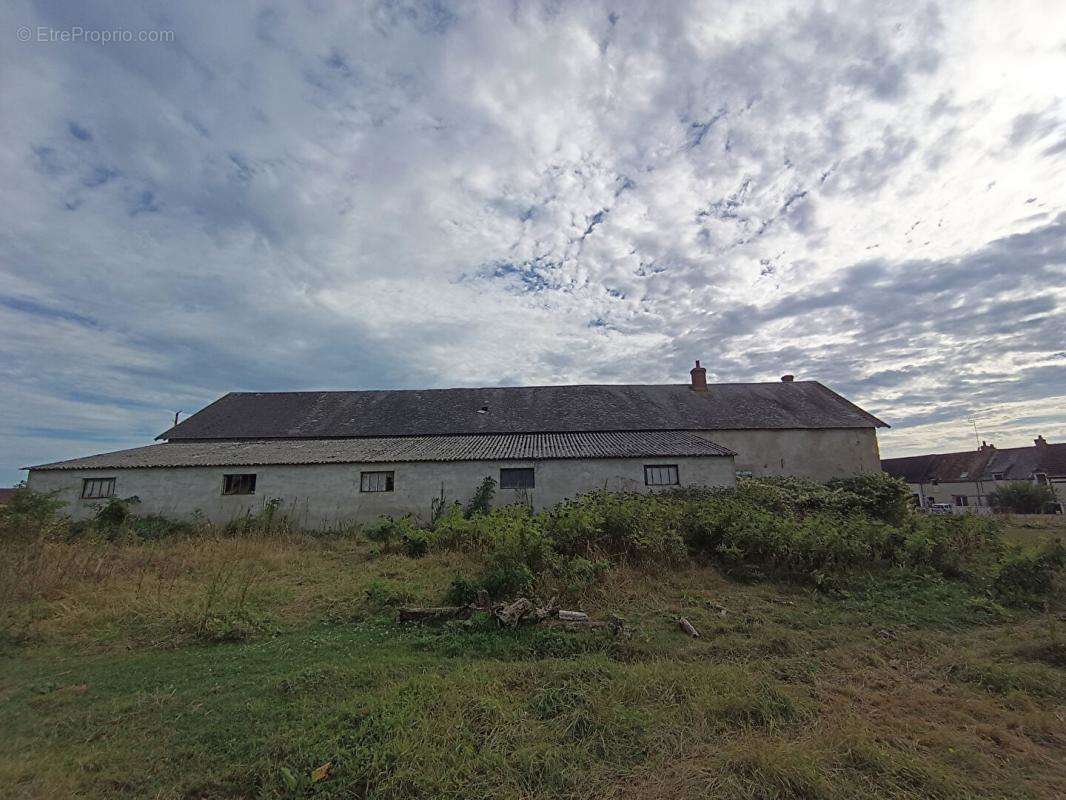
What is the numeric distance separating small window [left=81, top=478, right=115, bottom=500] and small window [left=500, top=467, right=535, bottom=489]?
13.2 m

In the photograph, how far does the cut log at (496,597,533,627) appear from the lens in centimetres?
625

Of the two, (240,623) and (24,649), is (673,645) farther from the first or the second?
(24,649)

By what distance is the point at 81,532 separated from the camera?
A: 15039mm

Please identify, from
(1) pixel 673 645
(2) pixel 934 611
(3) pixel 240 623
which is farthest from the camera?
(2) pixel 934 611

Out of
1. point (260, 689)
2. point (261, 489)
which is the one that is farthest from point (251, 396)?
point (260, 689)

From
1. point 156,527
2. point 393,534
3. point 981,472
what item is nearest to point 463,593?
point 393,534

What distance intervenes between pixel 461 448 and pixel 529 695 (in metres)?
14.7

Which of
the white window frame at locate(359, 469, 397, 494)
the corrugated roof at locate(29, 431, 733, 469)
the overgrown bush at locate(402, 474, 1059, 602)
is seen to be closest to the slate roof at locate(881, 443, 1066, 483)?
the corrugated roof at locate(29, 431, 733, 469)

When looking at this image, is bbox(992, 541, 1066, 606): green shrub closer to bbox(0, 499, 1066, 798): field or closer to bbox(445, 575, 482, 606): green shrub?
bbox(0, 499, 1066, 798): field

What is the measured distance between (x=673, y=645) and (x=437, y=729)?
9.96ft

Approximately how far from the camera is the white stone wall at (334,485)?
1708cm

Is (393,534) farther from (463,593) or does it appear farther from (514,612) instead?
(514,612)

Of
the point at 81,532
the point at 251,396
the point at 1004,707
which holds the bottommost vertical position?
the point at 1004,707

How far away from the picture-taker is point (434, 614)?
22.1 ft
